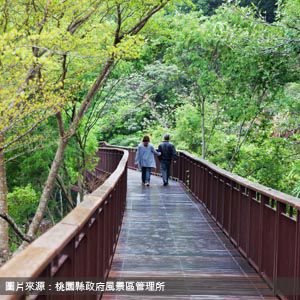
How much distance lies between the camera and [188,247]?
759cm

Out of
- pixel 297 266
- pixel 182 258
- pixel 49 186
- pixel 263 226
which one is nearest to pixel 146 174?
pixel 49 186

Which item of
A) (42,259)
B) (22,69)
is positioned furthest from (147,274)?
(22,69)

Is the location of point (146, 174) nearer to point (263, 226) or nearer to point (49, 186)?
point (49, 186)

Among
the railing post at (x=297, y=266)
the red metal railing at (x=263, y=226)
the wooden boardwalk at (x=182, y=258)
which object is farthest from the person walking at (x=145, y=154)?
the railing post at (x=297, y=266)

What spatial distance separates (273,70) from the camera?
1262cm

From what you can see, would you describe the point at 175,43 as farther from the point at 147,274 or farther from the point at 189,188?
the point at 147,274

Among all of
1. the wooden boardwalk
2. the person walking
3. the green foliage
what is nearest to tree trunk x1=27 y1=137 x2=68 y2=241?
the person walking

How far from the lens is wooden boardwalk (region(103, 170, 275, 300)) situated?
5.38m

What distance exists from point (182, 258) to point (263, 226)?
1.58m

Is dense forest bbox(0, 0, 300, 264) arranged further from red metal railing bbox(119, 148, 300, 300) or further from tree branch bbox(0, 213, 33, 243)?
red metal railing bbox(119, 148, 300, 300)

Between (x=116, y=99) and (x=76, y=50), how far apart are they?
17495mm

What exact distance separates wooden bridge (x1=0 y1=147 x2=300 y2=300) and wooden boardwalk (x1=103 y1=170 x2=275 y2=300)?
1 centimetres

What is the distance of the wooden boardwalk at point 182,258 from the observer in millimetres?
5379

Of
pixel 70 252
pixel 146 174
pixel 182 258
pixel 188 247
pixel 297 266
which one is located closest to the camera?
pixel 70 252
